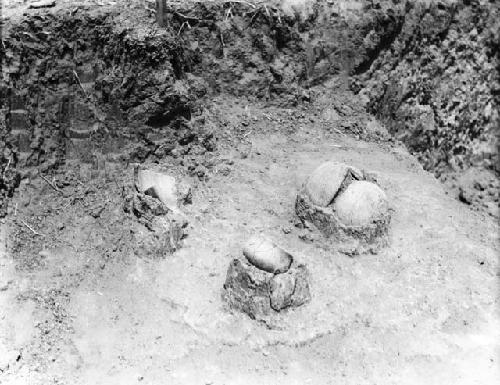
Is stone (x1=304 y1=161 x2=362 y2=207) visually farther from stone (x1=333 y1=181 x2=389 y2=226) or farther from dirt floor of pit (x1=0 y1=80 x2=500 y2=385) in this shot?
dirt floor of pit (x1=0 y1=80 x2=500 y2=385)

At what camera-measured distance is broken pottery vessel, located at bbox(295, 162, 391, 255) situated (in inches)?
245

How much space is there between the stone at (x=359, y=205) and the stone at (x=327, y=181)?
0.10 m

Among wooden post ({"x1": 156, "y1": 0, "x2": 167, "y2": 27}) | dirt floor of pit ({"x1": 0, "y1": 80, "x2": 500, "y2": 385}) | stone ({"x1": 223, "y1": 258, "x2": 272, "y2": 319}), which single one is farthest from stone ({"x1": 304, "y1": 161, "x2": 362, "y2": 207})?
wooden post ({"x1": 156, "y1": 0, "x2": 167, "y2": 27})

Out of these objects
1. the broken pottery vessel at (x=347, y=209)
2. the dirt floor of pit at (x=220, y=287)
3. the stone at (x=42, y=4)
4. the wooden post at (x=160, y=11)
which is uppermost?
the wooden post at (x=160, y=11)

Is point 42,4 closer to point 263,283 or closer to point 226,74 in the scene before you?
point 226,74

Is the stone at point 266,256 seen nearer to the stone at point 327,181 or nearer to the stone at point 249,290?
the stone at point 249,290

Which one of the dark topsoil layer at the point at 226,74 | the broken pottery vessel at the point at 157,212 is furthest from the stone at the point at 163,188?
the dark topsoil layer at the point at 226,74

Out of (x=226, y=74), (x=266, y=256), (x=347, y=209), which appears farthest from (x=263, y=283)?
(x=226, y=74)

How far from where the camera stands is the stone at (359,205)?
6.23 m

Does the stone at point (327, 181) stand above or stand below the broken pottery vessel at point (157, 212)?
above

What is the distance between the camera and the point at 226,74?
7516mm

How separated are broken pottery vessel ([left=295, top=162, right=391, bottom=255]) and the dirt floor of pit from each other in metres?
0.15

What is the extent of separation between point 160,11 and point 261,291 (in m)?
3.17

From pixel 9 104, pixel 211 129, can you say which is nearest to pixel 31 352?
pixel 9 104
